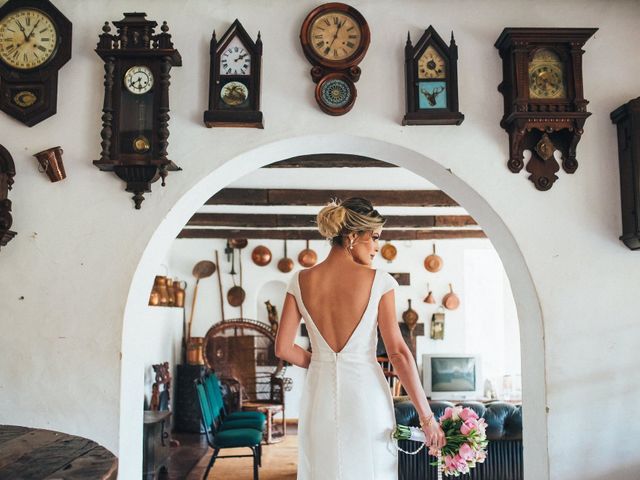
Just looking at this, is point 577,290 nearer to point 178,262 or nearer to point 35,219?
point 35,219

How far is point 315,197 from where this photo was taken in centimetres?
623

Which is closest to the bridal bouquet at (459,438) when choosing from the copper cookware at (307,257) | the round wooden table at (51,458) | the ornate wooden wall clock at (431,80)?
the round wooden table at (51,458)

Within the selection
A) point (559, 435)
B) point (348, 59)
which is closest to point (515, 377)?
point (559, 435)

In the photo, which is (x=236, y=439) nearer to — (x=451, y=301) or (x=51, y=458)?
(x=51, y=458)

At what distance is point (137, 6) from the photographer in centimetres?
285

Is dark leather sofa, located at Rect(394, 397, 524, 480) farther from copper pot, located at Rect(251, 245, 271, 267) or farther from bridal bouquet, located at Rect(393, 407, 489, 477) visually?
copper pot, located at Rect(251, 245, 271, 267)

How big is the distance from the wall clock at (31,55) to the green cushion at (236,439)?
307cm

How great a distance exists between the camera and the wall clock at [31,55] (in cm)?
Result: 279

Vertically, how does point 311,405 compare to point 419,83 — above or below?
below

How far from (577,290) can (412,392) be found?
3.26ft

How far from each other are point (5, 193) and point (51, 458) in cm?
153

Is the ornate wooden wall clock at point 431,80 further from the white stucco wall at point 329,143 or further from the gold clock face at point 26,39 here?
the gold clock face at point 26,39

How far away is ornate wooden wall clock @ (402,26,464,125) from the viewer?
2742 mm

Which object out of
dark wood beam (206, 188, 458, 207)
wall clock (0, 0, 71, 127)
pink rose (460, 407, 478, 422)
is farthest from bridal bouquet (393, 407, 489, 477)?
dark wood beam (206, 188, 458, 207)
